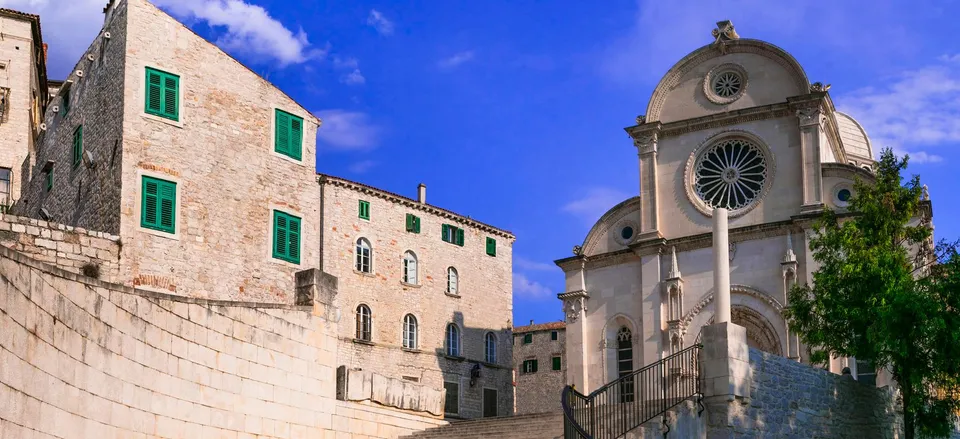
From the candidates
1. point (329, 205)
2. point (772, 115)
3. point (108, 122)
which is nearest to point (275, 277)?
point (108, 122)

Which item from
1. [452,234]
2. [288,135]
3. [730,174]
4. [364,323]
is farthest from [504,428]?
[452,234]

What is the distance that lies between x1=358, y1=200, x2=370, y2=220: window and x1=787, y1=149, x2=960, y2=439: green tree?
61.2 ft

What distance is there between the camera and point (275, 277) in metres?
28.4

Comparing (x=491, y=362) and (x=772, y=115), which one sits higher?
(x=772, y=115)

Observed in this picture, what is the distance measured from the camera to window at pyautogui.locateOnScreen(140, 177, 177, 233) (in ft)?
85.4

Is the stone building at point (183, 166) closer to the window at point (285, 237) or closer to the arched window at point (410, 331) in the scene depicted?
the window at point (285, 237)

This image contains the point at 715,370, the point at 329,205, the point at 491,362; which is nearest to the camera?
the point at 715,370

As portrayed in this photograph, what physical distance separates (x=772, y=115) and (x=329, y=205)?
14912mm

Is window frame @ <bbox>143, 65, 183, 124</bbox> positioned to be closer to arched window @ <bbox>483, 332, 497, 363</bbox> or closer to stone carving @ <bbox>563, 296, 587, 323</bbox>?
stone carving @ <bbox>563, 296, 587, 323</bbox>

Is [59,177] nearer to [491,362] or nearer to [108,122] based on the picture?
[108,122]

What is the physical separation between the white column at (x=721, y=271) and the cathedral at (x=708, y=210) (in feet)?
35.9

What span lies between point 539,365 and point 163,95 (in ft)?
123

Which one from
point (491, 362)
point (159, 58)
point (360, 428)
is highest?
point (159, 58)

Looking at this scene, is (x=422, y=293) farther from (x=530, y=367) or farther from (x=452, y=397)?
(x=530, y=367)
